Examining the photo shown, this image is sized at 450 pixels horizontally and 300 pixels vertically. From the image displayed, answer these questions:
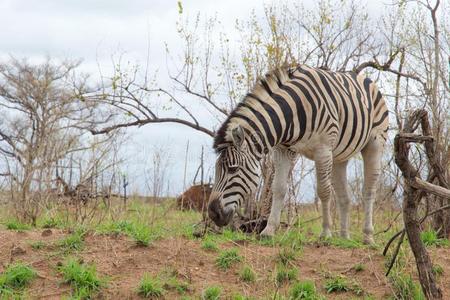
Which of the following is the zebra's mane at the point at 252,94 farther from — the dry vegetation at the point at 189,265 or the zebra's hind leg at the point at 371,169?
the zebra's hind leg at the point at 371,169

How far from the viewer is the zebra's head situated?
6132 millimetres

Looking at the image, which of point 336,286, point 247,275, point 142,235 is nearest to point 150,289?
point 247,275

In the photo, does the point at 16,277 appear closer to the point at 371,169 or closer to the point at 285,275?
the point at 285,275

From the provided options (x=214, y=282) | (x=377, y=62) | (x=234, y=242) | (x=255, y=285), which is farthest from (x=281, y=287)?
(x=377, y=62)

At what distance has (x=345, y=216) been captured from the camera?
7.32 meters

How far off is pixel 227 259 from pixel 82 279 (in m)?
1.34

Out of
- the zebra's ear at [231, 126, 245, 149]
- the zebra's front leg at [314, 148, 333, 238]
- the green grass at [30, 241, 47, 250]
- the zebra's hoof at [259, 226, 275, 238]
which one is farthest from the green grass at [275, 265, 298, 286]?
the green grass at [30, 241, 47, 250]

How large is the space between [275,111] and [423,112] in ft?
7.04

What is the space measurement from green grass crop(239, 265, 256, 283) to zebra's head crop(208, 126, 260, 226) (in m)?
0.99

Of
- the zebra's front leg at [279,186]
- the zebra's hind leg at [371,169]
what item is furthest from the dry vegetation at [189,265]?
the zebra's hind leg at [371,169]

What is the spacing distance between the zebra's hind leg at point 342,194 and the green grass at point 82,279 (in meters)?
3.38

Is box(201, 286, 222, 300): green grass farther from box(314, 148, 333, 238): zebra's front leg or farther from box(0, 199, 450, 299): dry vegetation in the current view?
box(314, 148, 333, 238): zebra's front leg

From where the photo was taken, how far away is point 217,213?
6.07 m

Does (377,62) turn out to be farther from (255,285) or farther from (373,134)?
(255,285)
